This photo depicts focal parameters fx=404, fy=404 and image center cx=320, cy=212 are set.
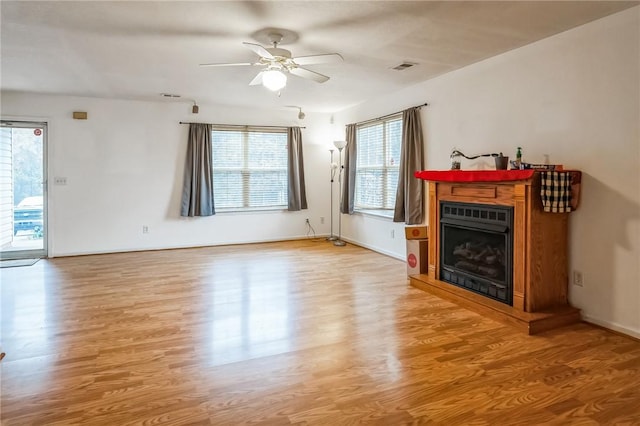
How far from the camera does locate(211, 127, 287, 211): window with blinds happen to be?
7086 millimetres

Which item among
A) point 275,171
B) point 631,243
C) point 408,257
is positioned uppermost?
point 275,171

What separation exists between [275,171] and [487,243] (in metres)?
4.55

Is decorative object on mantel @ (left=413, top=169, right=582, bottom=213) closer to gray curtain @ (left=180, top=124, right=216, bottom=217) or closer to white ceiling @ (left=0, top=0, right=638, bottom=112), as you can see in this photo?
white ceiling @ (left=0, top=0, right=638, bottom=112)

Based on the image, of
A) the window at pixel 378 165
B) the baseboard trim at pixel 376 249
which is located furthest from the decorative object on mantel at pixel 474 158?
the baseboard trim at pixel 376 249

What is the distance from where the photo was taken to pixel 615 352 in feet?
9.04

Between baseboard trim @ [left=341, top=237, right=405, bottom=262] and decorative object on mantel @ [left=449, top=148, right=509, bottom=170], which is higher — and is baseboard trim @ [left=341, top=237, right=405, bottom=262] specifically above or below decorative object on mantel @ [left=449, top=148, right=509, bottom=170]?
below

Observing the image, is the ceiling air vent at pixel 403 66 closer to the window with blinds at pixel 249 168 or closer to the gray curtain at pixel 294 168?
the gray curtain at pixel 294 168

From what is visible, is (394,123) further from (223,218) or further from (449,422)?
(449,422)

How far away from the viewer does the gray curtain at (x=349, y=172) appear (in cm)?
687

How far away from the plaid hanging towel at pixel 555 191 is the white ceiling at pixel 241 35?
1.23 m

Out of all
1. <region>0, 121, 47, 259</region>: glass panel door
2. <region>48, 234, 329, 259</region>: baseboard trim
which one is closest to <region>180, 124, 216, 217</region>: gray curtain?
<region>48, 234, 329, 259</region>: baseboard trim

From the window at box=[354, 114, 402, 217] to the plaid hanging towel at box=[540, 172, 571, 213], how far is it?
9.34 ft

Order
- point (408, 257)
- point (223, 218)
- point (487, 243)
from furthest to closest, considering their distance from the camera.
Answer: point (223, 218), point (408, 257), point (487, 243)

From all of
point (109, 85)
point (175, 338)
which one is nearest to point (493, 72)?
point (175, 338)
